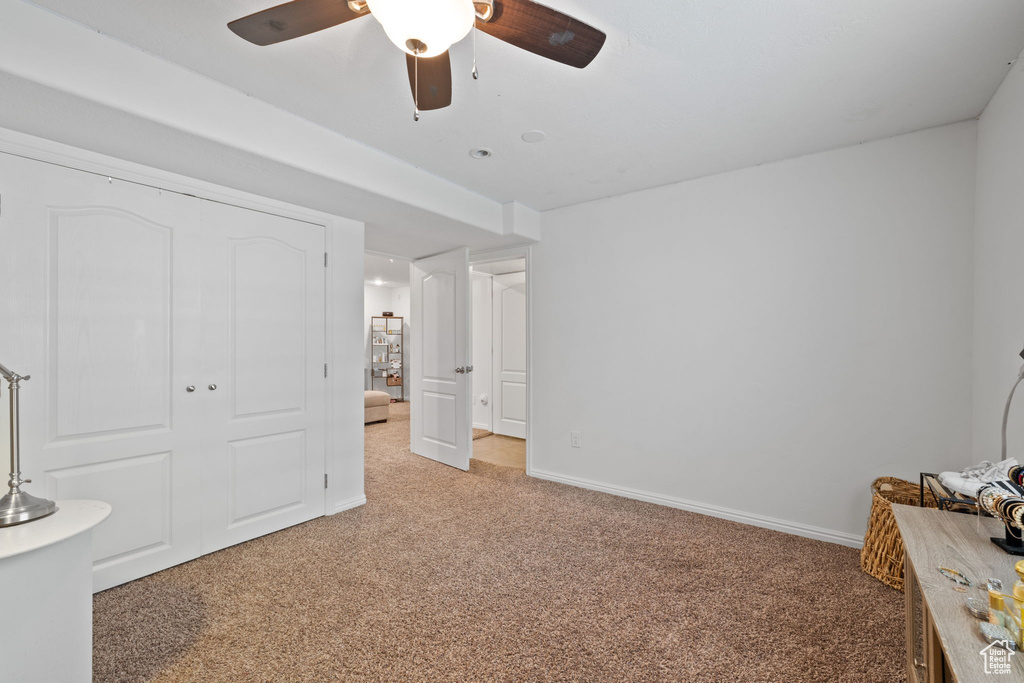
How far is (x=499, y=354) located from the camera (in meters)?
5.75

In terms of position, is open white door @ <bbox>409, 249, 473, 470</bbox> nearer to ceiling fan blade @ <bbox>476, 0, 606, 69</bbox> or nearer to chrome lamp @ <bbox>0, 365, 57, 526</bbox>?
ceiling fan blade @ <bbox>476, 0, 606, 69</bbox>

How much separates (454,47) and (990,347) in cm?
274

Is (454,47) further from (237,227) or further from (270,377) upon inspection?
(270,377)

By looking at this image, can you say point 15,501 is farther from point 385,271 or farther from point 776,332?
point 385,271

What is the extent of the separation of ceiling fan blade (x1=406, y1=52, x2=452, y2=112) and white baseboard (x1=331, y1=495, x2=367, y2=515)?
8.76ft

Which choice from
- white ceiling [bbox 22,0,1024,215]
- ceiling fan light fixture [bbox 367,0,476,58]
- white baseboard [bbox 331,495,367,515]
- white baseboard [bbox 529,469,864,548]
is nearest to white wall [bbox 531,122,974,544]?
white baseboard [bbox 529,469,864,548]

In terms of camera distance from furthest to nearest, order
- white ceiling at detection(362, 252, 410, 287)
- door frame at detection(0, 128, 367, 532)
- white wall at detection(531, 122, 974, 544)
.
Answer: white ceiling at detection(362, 252, 410, 287), door frame at detection(0, 128, 367, 532), white wall at detection(531, 122, 974, 544)

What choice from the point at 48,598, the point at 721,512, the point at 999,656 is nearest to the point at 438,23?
the point at 999,656

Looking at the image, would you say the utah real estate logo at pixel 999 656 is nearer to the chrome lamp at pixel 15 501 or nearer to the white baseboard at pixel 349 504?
the chrome lamp at pixel 15 501

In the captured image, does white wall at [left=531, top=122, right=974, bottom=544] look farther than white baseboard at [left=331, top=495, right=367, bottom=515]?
No

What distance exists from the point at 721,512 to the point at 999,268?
1.97 metres

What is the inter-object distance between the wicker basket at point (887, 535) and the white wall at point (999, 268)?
14.1 inches

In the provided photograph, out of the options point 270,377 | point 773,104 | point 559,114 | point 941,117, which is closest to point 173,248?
point 270,377

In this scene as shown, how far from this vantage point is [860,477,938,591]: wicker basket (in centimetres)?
215
